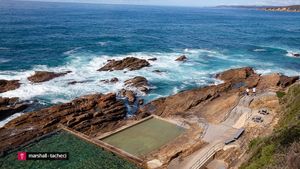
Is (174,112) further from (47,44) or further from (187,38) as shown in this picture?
(187,38)

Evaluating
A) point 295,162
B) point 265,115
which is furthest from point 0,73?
point 295,162

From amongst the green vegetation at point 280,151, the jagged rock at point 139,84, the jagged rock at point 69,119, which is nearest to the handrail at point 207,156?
the green vegetation at point 280,151

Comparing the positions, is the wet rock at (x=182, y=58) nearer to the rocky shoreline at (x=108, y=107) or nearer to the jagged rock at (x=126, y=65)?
the jagged rock at (x=126, y=65)

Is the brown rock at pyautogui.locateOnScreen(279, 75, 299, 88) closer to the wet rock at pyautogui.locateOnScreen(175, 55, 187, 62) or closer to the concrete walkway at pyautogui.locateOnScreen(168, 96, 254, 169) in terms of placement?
the concrete walkway at pyautogui.locateOnScreen(168, 96, 254, 169)

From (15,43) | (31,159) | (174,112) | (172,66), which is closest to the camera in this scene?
(31,159)

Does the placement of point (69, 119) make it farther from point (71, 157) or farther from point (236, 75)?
point (236, 75)

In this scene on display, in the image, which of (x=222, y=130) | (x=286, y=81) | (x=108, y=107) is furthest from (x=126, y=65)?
(x=222, y=130)

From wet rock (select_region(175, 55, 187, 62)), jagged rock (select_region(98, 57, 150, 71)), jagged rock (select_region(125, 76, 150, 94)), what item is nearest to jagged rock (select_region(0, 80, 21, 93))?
jagged rock (select_region(98, 57, 150, 71))
